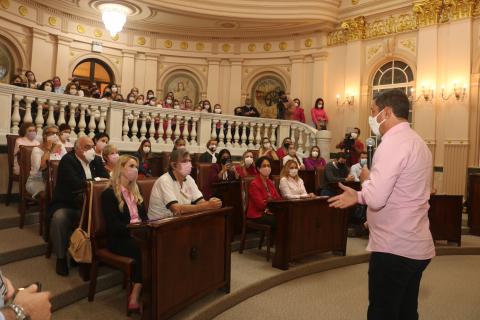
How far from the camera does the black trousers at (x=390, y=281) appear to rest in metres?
2.17

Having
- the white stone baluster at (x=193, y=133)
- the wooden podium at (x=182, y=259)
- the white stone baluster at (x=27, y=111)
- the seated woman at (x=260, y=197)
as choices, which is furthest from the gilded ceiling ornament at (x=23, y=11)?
the wooden podium at (x=182, y=259)

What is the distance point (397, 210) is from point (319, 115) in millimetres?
9413

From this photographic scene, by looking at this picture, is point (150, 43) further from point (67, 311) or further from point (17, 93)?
point (67, 311)

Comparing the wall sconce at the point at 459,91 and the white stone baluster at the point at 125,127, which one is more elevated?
the wall sconce at the point at 459,91

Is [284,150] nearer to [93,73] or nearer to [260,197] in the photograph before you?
[260,197]

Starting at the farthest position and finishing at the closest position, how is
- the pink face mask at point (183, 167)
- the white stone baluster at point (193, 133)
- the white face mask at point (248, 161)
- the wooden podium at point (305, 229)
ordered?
the white stone baluster at point (193, 133)
the white face mask at point (248, 161)
the wooden podium at point (305, 229)
the pink face mask at point (183, 167)

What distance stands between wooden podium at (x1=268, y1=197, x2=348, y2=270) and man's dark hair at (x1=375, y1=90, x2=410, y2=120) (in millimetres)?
2495

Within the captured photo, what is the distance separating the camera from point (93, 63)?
1217cm

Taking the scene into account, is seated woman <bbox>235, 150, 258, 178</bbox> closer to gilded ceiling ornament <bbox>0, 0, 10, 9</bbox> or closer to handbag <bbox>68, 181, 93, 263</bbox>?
handbag <bbox>68, 181, 93, 263</bbox>

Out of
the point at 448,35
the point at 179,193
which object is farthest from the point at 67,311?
the point at 448,35

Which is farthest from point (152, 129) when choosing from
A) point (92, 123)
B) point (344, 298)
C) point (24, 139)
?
point (344, 298)

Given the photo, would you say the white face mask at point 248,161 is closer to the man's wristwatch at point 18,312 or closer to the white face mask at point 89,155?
the white face mask at point 89,155

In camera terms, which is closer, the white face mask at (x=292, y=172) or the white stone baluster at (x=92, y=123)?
the white face mask at (x=292, y=172)

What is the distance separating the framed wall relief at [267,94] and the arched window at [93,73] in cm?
441
